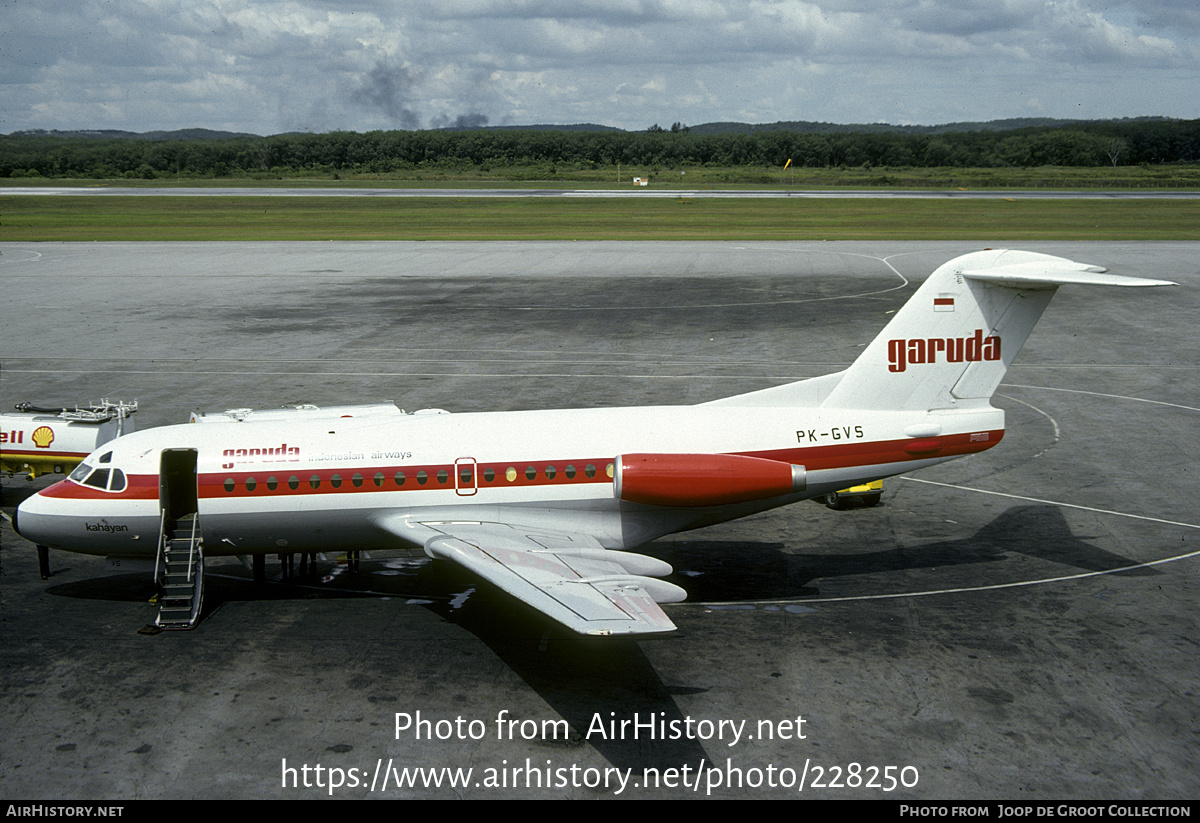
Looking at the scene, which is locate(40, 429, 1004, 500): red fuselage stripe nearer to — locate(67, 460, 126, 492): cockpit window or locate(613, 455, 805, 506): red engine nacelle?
locate(67, 460, 126, 492): cockpit window

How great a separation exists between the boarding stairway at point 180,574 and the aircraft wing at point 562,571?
336 cm

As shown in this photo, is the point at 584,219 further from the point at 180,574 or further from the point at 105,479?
the point at 180,574

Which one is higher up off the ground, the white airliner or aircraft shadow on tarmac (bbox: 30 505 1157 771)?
the white airliner

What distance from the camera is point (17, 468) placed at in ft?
79.1

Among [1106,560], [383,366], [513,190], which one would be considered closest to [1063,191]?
[513,190]

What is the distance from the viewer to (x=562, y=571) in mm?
16391

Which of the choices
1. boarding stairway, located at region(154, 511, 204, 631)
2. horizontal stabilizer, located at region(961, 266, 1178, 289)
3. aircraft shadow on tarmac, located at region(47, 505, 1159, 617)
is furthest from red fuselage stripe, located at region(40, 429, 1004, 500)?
horizontal stabilizer, located at region(961, 266, 1178, 289)

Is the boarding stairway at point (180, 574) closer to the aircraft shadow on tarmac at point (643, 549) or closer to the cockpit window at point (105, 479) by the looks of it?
the aircraft shadow on tarmac at point (643, 549)

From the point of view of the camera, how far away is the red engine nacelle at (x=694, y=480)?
704 inches

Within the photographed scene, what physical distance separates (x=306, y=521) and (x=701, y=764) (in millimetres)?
8868

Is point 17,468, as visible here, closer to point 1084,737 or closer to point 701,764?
point 701,764

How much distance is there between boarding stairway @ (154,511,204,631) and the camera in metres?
18.0

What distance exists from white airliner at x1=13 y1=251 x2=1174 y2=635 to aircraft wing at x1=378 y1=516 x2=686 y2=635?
81 mm

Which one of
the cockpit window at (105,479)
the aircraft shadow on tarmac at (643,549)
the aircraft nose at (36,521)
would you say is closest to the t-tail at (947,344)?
the aircraft shadow on tarmac at (643,549)
